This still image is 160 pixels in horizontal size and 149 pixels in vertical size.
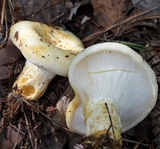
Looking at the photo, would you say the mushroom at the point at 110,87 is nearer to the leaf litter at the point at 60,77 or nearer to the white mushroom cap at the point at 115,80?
the white mushroom cap at the point at 115,80

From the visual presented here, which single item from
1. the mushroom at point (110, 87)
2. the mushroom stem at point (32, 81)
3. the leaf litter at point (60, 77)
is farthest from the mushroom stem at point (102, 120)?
the mushroom stem at point (32, 81)

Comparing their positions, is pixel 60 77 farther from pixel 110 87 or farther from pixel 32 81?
pixel 110 87

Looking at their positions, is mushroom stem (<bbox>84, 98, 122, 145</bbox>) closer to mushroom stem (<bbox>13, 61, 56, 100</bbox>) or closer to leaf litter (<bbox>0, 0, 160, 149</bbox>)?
leaf litter (<bbox>0, 0, 160, 149</bbox>)

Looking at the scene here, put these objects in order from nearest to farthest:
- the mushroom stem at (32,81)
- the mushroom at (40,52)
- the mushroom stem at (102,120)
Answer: the mushroom stem at (102,120) → the mushroom at (40,52) → the mushroom stem at (32,81)

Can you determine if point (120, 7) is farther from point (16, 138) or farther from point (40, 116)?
point (16, 138)

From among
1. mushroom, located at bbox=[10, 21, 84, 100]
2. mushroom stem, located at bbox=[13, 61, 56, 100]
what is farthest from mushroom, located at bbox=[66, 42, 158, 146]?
mushroom stem, located at bbox=[13, 61, 56, 100]

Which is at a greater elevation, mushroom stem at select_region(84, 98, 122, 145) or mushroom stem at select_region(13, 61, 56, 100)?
mushroom stem at select_region(13, 61, 56, 100)
